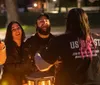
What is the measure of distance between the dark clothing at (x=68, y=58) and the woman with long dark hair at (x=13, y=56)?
125cm

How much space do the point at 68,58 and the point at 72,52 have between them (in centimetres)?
6

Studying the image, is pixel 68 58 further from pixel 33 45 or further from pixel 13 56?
pixel 33 45

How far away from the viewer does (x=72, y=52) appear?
10.0 ft

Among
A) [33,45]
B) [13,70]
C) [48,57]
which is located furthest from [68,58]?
[33,45]

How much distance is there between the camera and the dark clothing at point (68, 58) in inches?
119

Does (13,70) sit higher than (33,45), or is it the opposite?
(33,45)

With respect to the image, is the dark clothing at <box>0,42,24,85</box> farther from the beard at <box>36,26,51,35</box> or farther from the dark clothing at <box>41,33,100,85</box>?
the dark clothing at <box>41,33,100,85</box>

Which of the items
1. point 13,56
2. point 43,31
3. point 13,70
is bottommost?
point 13,70

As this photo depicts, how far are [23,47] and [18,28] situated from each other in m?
0.26

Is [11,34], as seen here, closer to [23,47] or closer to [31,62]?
[23,47]

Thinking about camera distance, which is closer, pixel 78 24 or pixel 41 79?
pixel 78 24

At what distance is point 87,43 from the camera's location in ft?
10.2

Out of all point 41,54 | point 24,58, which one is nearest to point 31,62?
point 24,58

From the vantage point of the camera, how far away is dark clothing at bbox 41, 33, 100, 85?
303 centimetres
